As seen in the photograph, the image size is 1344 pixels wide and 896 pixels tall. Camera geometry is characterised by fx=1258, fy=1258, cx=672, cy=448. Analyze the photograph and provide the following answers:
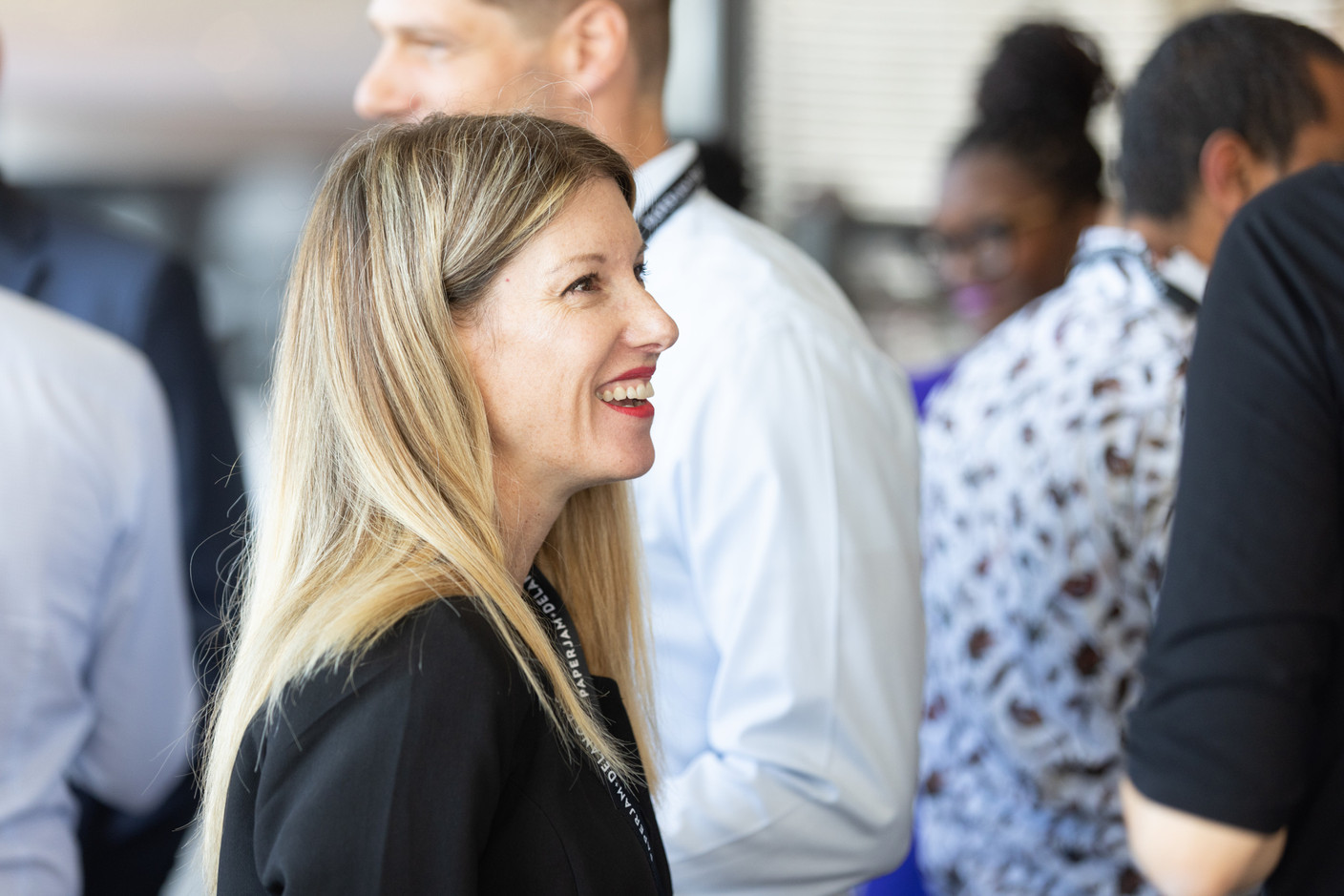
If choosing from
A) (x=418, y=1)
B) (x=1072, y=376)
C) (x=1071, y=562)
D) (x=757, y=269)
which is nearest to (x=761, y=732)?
(x=757, y=269)

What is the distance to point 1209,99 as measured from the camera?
1843 mm

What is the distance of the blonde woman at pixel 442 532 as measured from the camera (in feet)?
2.81

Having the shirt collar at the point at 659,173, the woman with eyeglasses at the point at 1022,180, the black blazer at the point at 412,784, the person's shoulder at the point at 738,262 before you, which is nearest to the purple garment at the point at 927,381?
the woman with eyeglasses at the point at 1022,180

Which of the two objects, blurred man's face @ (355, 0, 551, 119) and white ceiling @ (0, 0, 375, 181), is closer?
blurred man's face @ (355, 0, 551, 119)

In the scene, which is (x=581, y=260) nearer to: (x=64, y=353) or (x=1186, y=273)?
(x=64, y=353)

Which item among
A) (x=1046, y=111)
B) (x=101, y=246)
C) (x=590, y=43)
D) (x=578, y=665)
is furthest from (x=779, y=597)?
(x=1046, y=111)

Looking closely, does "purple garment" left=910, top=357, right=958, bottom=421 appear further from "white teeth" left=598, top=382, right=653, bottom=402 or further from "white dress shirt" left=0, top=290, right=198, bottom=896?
"white teeth" left=598, top=382, right=653, bottom=402

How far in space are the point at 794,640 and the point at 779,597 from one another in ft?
0.16

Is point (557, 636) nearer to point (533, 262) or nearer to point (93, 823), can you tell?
point (533, 262)

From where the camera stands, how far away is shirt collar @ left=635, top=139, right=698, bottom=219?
1.61m

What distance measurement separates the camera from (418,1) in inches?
60.8

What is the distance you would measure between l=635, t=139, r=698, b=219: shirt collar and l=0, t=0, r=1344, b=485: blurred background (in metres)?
2.22

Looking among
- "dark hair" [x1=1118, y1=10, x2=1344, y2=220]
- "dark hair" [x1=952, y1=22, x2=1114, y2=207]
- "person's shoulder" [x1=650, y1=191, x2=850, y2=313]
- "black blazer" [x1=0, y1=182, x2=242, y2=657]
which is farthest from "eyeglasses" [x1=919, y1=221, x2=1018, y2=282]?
"black blazer" [x1=0, y1=182, x2=242, y2=657]

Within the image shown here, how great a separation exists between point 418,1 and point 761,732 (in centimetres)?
97
